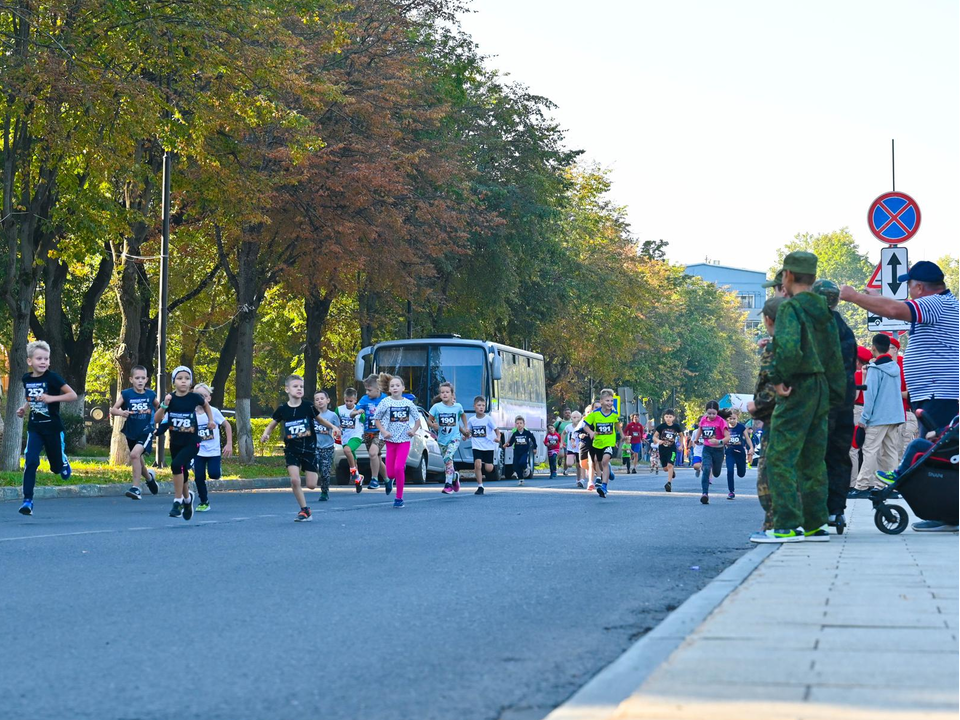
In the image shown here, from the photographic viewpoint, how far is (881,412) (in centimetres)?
1800

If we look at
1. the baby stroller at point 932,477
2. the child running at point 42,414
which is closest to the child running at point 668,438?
the child running at point 42,414

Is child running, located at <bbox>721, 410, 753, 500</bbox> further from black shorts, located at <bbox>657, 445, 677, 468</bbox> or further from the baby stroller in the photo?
the baby stroller

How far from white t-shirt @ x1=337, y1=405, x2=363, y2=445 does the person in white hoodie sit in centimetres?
1118

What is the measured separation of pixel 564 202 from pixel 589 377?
22858 mm

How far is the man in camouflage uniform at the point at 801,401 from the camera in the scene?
35.9 feet

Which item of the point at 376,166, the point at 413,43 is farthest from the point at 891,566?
the point at 413,43

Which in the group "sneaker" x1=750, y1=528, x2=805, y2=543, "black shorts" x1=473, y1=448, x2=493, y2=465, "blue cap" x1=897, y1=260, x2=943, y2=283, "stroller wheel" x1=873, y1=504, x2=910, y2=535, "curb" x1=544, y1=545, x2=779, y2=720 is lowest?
"curb" x1=544, y1=545, x2=779, y2=720

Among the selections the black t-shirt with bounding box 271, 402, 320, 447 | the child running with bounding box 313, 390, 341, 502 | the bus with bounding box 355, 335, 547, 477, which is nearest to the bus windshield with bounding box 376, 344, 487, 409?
the bus with bounding box 355, 335, 547, 477

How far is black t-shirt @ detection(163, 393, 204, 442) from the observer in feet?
54.8

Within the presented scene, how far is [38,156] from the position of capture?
27438 mm

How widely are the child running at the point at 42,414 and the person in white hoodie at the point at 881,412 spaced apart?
9.14 metres

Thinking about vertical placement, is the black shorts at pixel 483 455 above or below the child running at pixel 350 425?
below

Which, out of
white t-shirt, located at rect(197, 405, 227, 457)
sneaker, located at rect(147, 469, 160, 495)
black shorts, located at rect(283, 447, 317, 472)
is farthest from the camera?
sneaker, located at rect(147, 469, 160, 495)

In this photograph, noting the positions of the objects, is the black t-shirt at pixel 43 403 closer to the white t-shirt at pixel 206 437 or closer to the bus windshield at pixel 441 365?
the white t-shirt at pixel 206 437
